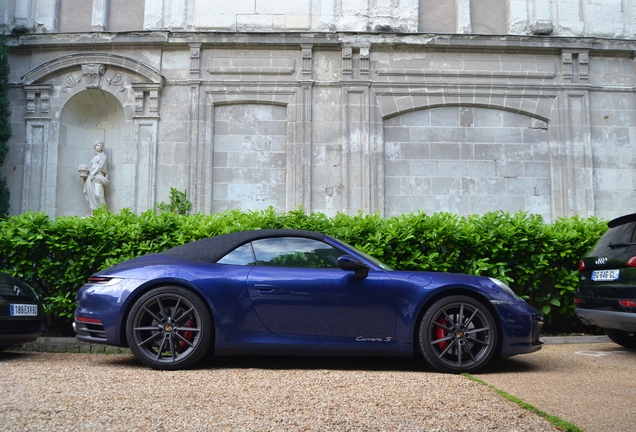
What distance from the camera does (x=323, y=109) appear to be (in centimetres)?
1306

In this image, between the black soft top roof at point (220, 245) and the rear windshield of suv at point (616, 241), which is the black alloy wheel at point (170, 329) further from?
the rear windshield of suv at point (616, 241)

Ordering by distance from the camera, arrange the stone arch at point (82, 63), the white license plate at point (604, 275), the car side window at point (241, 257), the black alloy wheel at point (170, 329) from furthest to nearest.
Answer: the stone arch at point (82, 63) < the white license plate at point (604, 275) < the car side window at point (241, 257) < the black alloy wheel at point (170, 329)

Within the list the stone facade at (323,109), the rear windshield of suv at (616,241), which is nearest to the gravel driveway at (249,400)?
the rear windshield of suv at (616,241)

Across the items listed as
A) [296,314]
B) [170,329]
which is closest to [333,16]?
[296,314]

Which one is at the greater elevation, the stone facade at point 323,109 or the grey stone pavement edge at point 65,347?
the stone facade at point 323,109

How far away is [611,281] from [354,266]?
305 centimetres

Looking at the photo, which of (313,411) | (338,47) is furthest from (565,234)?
(338,47)

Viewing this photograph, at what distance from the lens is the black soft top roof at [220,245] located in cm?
543

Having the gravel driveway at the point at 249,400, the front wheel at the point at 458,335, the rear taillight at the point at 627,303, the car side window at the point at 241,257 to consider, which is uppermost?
the car side window at the point at 241,257

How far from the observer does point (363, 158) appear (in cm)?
1281

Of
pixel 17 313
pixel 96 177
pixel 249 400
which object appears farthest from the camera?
pixel 96 177

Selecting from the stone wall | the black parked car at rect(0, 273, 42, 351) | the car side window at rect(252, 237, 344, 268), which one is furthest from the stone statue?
the car side window at rect(252, 237, 344, 268)

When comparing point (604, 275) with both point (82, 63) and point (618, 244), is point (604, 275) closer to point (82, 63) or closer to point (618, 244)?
point (618, 244)

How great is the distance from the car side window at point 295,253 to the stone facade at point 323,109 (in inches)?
283
